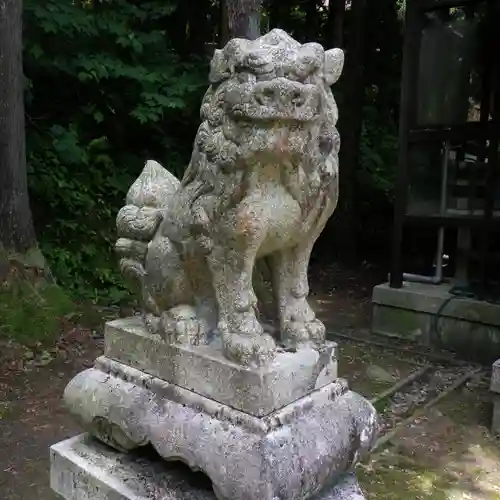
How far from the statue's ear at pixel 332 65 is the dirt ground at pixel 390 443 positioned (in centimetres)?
204

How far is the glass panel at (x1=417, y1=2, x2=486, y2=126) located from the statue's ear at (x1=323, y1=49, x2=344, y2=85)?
3648 mm

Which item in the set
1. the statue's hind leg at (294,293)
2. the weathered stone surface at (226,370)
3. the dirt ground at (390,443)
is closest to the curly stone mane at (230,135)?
the statue's hind leg at (294,293)

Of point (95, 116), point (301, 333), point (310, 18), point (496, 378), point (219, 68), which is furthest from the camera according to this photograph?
point (310, 18)

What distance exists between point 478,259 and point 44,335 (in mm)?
3452

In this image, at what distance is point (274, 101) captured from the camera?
156cm

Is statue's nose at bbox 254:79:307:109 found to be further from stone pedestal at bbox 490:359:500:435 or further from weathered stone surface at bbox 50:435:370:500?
stone pedestal at bbox 490:359:500:435

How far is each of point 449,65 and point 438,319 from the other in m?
2.09

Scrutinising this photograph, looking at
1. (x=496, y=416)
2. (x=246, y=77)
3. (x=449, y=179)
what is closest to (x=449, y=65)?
(x=449, y=179)

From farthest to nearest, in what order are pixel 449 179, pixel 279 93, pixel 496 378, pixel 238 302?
pixel 449 179, pixel 496 378, pixel 238 302, pixel 279 93

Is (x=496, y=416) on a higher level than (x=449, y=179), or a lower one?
lower

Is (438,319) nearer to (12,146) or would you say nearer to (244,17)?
(244,17)

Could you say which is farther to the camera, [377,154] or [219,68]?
[377,154]

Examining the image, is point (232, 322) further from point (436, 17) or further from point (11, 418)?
point (436, 17)

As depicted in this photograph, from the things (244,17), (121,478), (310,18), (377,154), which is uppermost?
(310,18)
